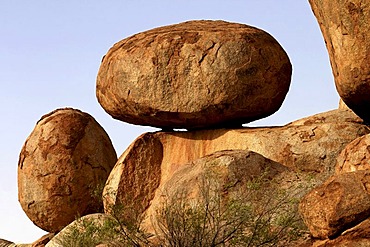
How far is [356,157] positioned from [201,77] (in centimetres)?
441

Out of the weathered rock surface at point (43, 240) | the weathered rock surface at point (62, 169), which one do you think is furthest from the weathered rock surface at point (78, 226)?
the weathered rock surface at point (43, 240)

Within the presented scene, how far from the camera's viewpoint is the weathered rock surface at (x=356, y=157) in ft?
35.9

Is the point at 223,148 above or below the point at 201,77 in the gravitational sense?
below

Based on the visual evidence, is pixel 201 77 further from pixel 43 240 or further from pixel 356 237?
pixel 356 237

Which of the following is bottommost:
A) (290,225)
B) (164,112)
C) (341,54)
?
(290,225)

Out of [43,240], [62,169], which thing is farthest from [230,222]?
[43,240]

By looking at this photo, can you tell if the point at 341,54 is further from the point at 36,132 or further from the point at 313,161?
the point at 36,132

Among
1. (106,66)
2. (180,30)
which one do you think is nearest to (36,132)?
(106,66)

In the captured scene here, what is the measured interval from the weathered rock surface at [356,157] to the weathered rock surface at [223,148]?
2623mm

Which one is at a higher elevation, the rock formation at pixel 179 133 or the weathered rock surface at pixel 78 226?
the rock formation at pixel 179 133

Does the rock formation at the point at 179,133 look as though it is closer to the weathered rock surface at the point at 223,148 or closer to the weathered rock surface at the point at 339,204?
the weathered rock surface at the point at 223,148

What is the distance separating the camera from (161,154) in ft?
51.1

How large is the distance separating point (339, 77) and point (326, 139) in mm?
2414

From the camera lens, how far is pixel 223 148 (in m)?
15.1
